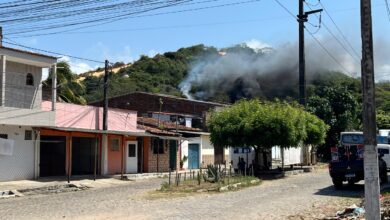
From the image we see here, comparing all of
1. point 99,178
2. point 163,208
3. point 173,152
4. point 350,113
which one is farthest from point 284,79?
point 163,208

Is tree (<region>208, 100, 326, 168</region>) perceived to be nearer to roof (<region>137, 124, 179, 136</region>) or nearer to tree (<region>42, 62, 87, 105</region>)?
roof (<region>137, 124, 179, 136</region>)

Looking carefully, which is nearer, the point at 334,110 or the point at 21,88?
the point at 21,88

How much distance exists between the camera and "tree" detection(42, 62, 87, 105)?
32.3 m

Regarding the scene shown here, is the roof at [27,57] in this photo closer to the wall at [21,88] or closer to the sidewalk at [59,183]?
the wall at [21,88]

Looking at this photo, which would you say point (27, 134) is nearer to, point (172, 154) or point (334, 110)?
point (172, 154)

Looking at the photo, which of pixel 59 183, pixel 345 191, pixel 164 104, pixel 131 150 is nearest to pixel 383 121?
pixel 164 104

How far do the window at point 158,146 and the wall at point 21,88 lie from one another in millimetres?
10098

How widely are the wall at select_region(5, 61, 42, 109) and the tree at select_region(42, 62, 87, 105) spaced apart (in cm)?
296

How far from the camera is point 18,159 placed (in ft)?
85.8

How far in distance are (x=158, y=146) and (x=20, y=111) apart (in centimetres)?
1213

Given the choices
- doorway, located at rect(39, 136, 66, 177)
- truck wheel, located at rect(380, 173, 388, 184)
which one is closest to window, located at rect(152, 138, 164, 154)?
doorway, located at rect(39, 136, 66, 177)

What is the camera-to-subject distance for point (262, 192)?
2098cm

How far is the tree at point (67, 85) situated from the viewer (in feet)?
106

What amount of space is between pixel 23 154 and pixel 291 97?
35.1 m
